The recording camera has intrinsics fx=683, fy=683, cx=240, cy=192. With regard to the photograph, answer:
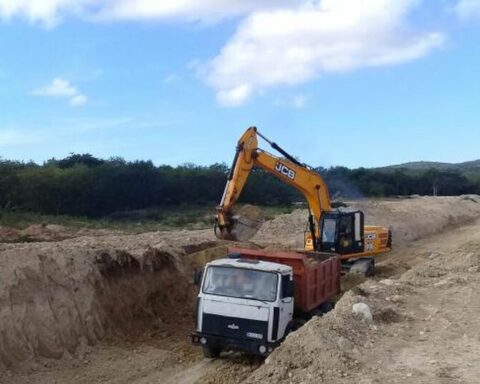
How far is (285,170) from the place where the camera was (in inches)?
863

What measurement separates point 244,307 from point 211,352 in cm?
138

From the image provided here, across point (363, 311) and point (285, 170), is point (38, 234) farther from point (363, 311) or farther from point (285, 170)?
point (363, 311)

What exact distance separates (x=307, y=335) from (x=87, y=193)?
140 feet

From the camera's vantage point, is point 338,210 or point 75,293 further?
point 338,210

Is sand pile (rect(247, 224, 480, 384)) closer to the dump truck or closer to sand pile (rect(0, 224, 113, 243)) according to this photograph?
the dump truck

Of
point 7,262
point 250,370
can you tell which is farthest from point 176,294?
point 250,370

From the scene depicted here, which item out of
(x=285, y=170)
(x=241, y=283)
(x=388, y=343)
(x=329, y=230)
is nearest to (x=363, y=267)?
(x=329, y=230)

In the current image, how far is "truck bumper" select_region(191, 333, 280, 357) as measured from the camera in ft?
42.1

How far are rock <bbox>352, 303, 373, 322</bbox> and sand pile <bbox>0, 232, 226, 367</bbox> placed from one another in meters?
6.39

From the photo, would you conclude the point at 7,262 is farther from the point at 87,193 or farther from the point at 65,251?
the point at 87,193

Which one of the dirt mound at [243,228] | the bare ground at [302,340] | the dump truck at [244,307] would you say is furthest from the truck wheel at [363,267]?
the dump truck at [244,307]

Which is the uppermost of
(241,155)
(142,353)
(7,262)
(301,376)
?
(241,155)

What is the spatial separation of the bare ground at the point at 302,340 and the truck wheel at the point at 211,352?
18 centimetres

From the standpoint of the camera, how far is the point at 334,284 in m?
17.4
